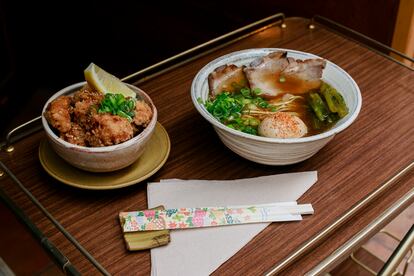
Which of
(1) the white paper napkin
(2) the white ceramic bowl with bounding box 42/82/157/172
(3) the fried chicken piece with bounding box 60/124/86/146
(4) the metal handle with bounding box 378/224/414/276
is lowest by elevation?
(4) the metal handle with bounding box 378/224/414/276

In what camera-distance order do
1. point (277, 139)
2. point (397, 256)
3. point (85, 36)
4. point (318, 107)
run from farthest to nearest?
point (85, 36)
point (318, 107)
point (277, 139)
point (397, 256)

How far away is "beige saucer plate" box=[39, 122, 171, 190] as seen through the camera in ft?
3.61

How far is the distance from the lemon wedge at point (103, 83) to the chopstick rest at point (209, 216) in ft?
0.91

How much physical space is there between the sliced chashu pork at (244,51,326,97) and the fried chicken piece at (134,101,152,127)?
0.29 metres

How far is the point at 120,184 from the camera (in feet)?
3.59

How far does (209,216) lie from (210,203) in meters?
0.05

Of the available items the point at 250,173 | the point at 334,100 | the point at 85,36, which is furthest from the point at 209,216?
the point at 85,36

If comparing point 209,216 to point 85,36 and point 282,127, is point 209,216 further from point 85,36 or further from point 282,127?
point 85,36

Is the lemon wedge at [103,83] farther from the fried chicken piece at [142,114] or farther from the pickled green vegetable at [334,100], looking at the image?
the pickled green vegetable at [334,100]

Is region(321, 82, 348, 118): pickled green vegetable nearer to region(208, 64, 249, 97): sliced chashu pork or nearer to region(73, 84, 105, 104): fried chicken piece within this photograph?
region(208, 64, 249, 97): sliced chashu pork

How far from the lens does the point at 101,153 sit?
3.44 feet

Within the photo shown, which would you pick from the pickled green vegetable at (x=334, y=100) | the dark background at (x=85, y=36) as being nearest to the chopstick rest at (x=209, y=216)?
the pickled green vegetable at (x=334, y=100)

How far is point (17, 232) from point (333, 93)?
1.48 m

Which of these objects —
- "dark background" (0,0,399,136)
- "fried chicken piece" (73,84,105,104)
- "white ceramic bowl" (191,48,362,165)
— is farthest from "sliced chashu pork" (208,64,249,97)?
"dark background" (0,0,399,136)
